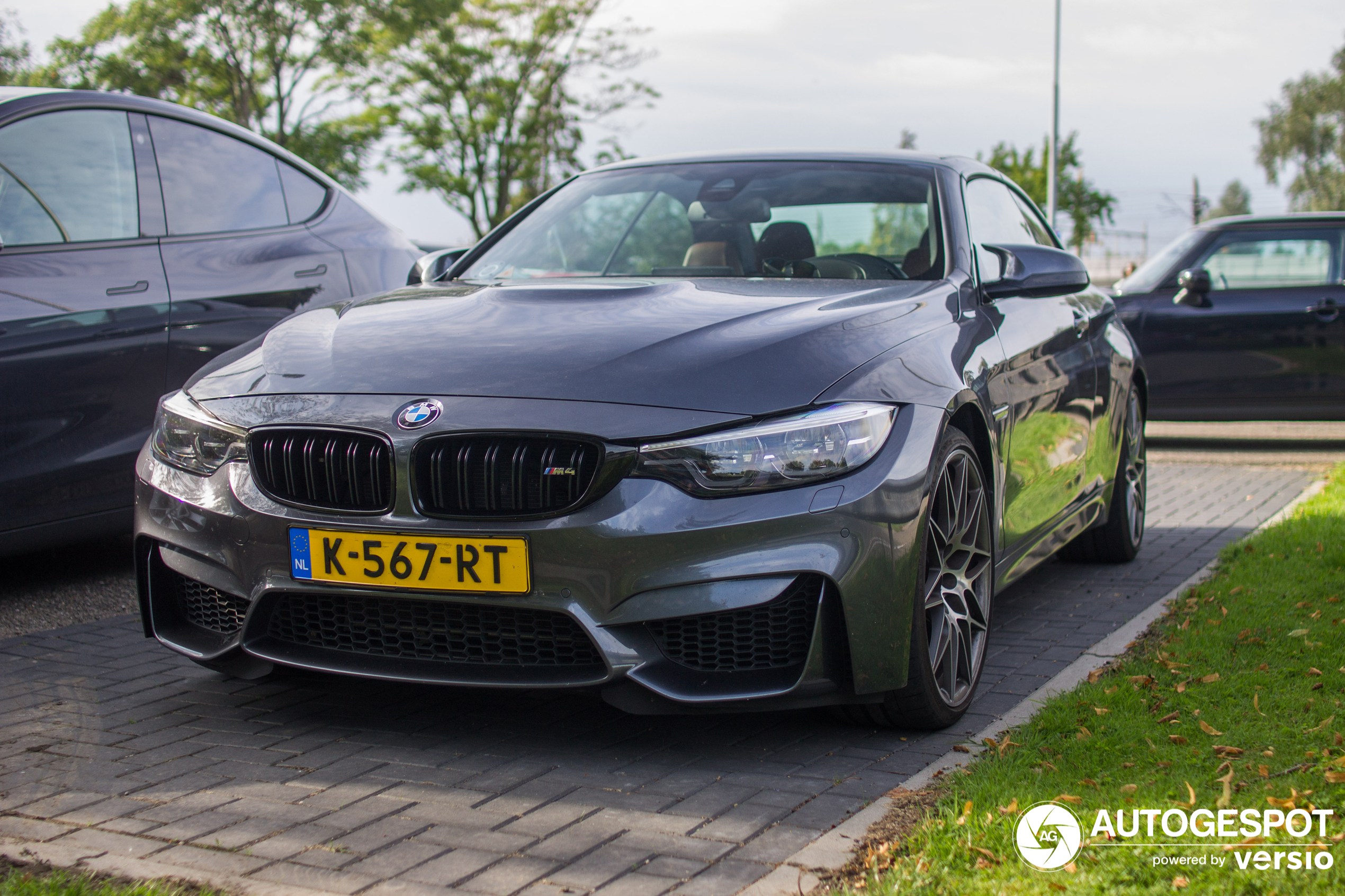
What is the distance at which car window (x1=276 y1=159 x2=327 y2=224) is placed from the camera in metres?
5.84

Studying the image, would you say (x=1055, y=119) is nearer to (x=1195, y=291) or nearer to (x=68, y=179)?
(x=1195, y=291)

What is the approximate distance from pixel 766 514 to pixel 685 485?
0.63 feet

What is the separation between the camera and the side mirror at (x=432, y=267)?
15.3 ft

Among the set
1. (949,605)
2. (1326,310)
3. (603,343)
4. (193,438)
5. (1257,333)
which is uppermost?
(603,343)

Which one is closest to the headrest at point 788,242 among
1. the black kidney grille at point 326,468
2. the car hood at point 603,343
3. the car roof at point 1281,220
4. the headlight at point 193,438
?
the car hood at point 603,343

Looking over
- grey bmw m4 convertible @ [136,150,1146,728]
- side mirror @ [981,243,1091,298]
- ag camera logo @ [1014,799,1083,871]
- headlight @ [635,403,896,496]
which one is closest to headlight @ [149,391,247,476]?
grey bmw m4 convertible @ [136,150,1146,728]

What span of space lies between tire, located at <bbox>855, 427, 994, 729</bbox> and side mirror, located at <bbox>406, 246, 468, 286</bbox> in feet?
6.44

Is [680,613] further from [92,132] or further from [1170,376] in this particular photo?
[1170,376]

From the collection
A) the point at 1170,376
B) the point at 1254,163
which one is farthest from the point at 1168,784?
the point at 1254,163

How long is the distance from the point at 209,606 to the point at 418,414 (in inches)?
35.1

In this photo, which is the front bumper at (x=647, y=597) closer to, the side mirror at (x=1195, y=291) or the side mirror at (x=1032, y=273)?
the side mirror at (x=1032, y=273)

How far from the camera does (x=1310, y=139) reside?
76188 millimetres

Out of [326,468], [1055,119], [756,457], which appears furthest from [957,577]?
[1055,119]

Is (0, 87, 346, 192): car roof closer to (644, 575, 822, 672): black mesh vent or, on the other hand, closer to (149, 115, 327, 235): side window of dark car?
(149, 115, 327, 235): side window of dark car
